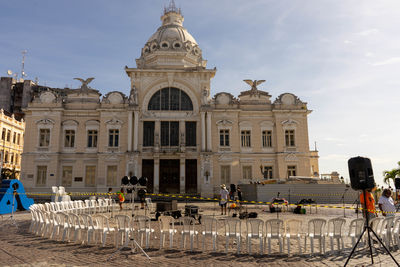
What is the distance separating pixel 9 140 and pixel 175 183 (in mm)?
29658

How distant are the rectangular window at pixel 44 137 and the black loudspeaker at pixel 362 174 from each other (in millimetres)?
34149

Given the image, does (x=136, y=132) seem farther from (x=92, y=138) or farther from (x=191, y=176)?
(x=191, y=176)

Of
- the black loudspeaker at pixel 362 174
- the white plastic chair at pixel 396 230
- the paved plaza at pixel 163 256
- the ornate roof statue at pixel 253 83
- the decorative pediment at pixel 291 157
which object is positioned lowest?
the paved plaza at pixel 163 256

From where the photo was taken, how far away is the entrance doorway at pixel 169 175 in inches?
1342

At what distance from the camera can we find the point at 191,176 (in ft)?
113

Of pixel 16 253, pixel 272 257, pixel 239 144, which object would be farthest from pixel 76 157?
pixel 272 257

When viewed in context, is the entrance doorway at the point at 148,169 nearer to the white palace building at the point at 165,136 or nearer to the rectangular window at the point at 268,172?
the white palace building at the point at 165,136

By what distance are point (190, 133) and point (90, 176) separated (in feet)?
→ 40.8

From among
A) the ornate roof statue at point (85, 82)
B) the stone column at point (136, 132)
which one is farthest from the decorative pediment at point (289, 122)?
the ornate roof statue at point (85, 82)

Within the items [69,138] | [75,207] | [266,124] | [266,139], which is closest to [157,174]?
[69,138]

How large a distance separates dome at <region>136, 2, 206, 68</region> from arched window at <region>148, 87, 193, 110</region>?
331 centimetres

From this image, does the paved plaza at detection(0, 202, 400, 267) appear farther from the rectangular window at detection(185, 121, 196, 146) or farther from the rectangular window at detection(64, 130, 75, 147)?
the rectangular window at detection(64, 130, 75, 147)

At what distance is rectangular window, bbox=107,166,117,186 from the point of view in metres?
34.1

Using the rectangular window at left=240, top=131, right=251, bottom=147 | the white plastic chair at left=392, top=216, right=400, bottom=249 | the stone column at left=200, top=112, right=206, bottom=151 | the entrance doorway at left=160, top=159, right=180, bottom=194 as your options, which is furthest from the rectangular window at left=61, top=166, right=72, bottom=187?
the white plastic chair at left=392, top=216, right=400, bottom=249
